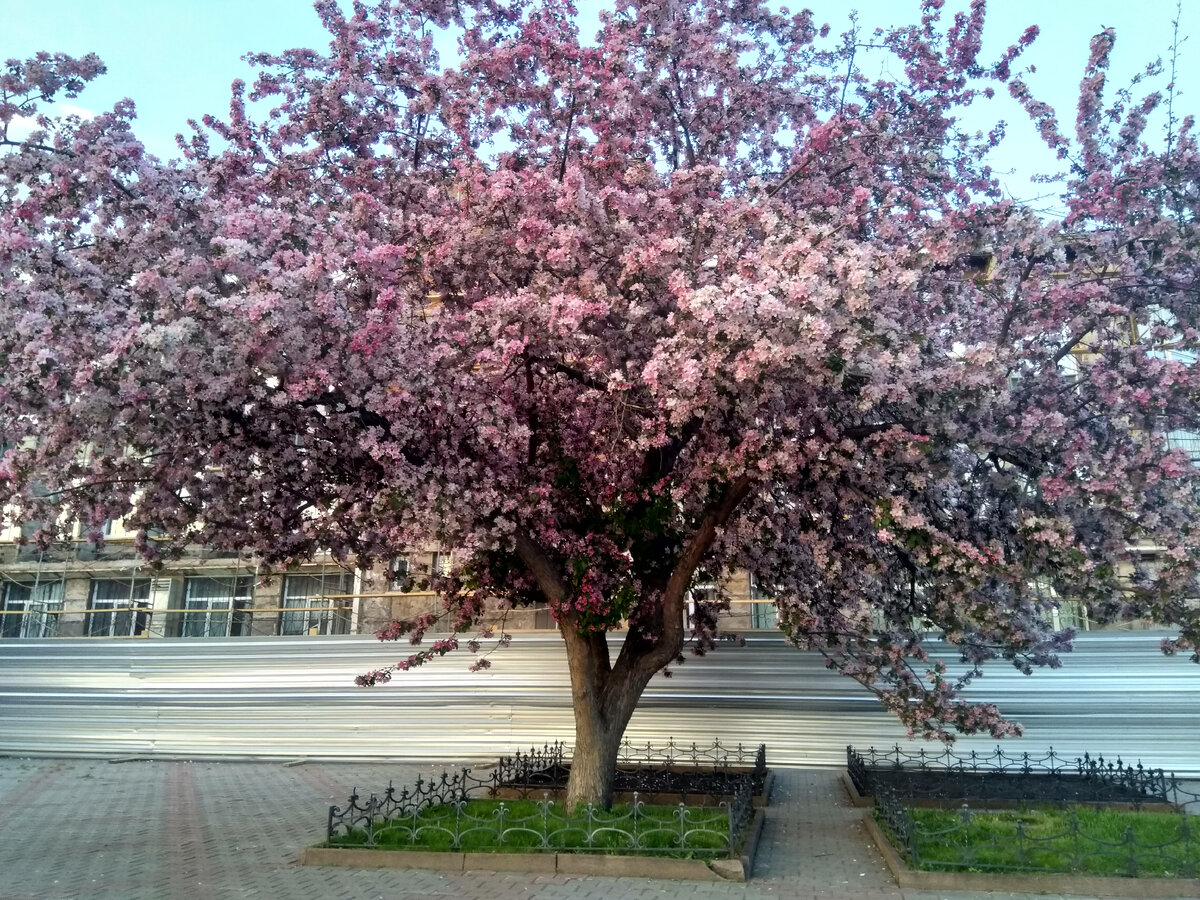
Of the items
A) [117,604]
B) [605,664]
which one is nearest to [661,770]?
[605,664]

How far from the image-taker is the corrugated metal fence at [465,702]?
13617 mm

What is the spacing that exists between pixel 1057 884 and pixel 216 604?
18.5 m

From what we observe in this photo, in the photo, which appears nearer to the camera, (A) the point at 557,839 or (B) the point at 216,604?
(A) the point at 557,839

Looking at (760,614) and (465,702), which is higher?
(760,614)

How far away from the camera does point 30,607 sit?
21.0m

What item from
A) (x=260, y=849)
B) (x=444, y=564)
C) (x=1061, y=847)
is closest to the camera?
(x=1061, y=847)

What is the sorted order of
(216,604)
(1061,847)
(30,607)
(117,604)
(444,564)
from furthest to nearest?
1. (30,607)
2. (216,604)
3. (117,604)
4. (444,564)
5. (1061,847)

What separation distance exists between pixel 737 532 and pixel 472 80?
5.70 m

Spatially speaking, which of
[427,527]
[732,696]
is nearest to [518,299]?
[427,527]

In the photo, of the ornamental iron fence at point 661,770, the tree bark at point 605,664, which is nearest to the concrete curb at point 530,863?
the tree bark at point 605,664

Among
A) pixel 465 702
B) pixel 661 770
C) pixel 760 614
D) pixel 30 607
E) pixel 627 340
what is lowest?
pixel 661 770

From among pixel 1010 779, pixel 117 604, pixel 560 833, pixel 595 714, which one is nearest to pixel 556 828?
pixel 560 833

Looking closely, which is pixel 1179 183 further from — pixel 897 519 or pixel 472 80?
pixel 472 80

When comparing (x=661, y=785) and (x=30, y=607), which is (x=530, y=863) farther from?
(x=30, y=607)
